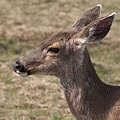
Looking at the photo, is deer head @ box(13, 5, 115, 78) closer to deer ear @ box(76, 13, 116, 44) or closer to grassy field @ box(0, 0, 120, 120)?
deer ear @ box(76, 13, 116, 44)

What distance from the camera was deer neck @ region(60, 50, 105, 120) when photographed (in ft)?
21.4

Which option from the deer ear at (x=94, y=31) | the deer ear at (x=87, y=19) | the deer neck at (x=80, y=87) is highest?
the deer ear at (x=94, y=31)

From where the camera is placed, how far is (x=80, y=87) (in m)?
6.57

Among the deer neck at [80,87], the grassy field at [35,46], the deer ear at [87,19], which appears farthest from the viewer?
the grassy field at [35,46]

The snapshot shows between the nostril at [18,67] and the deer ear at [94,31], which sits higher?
the deer ear at [94,31]

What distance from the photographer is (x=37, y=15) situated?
15898 mm

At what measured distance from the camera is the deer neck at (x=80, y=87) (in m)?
6.54

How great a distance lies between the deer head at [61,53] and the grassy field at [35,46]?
1883mm

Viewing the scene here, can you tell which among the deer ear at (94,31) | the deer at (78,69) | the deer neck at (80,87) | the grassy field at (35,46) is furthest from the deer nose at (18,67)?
the grassy field at (35,46)

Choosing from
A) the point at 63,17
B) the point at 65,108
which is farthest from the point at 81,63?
the point at 63,17

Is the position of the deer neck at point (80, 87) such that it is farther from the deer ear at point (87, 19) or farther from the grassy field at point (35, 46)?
the grassy field at point (35, 46)

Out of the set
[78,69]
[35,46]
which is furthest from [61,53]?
[35,46]

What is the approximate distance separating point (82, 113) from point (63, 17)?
9397mm

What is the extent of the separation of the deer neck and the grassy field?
1998 mm
